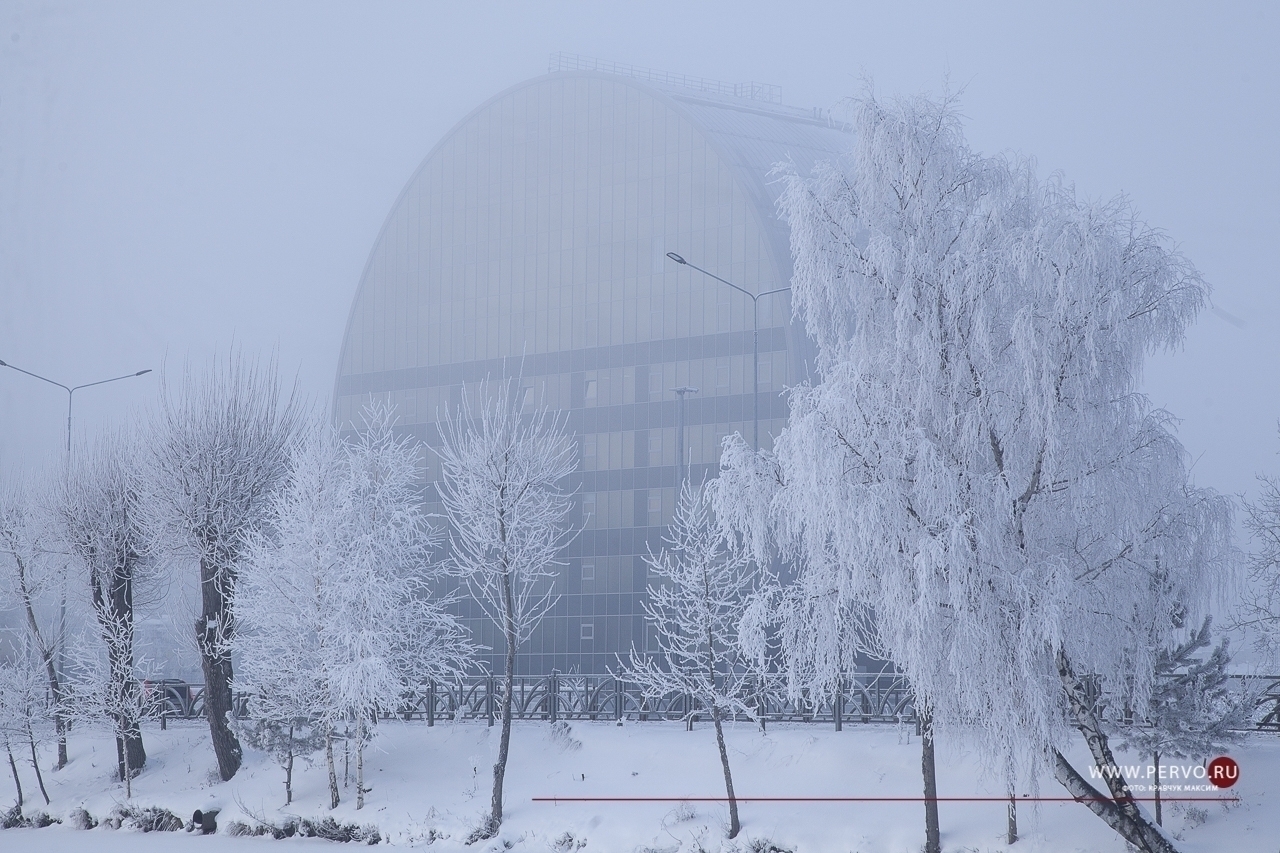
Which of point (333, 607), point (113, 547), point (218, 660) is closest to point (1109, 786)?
point (333, 607)

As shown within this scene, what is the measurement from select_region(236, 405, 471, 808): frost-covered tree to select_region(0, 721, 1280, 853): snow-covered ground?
5.42ft

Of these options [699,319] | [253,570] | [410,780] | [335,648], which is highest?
[699,319]

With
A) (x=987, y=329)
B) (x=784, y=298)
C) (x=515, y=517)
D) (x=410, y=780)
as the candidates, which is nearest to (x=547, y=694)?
(x=410, y=780)

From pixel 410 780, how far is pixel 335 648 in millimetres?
3742

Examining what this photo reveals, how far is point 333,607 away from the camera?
99.1 feet

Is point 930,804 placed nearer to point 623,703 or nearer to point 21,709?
point 623,703

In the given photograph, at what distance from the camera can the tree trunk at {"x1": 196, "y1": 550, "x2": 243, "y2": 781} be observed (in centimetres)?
3247

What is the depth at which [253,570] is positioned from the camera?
100ft

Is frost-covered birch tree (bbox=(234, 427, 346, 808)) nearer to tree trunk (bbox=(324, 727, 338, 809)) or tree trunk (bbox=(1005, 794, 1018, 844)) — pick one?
tree trunk (bbox=(324, 727, 338, 809))

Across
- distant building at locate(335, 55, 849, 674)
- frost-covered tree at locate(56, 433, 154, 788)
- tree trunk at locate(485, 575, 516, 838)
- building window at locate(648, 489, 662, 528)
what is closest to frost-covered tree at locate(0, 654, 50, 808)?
frost-covered tree at locate(56, 433, 154, 788)

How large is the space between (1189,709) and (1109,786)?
10.9ft

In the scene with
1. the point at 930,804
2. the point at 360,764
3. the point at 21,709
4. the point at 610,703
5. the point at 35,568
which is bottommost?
the point at 360,764

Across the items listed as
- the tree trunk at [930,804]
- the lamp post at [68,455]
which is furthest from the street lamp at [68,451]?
the tree trunk at [930,804]

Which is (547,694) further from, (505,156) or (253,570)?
(505,156)
